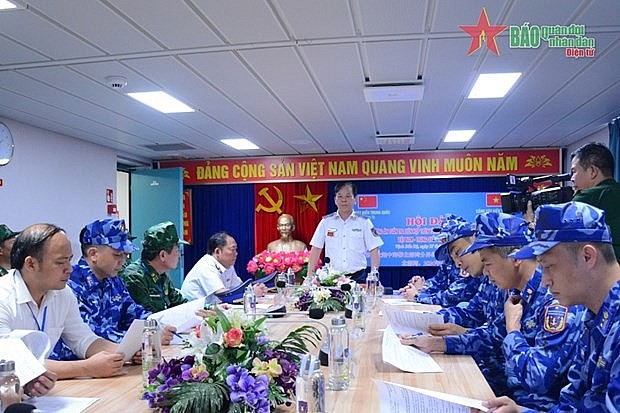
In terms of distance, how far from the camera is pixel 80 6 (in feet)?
7.59

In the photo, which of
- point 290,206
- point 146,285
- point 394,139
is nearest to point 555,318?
point 146,285

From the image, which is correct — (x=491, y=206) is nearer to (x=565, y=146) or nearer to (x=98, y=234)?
(x=565, y=146)

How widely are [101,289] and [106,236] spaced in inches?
10.4

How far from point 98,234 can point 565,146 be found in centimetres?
637

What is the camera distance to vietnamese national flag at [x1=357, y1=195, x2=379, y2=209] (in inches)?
289

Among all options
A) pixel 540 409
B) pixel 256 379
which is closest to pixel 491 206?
pixel 540 409

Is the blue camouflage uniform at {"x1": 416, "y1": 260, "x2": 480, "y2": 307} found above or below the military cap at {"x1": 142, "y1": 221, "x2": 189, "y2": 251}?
below

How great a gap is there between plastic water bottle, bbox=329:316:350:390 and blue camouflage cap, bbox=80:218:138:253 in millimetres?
1227

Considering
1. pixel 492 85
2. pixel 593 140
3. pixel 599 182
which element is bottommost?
pixel 599 182

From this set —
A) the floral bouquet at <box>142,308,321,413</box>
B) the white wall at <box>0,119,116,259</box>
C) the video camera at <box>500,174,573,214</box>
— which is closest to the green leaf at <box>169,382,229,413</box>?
the floral bouquet at <box>142,308,321,413</box>

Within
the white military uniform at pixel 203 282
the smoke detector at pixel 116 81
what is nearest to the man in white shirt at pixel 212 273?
the white military uniform at pixel 203 282

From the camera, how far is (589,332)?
A: 1237mm

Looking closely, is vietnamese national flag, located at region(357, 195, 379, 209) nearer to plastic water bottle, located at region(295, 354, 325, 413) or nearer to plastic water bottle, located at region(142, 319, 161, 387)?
plastic water bottle, located at region(142, 319, 161, 387)

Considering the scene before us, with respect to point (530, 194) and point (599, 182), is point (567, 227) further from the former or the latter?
point (530, 194)
